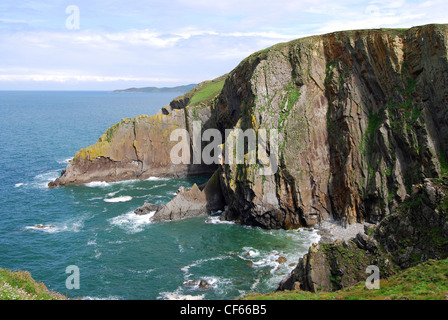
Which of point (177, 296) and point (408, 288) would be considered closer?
point (408, 288)

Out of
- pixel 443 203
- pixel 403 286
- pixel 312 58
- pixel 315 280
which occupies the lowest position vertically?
pixel 315 280

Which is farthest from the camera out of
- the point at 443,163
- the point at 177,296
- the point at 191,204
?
the point at 191,204

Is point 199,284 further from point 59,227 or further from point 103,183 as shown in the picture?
point 103,183

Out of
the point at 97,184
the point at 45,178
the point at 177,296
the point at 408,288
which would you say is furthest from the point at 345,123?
the point at 45,178

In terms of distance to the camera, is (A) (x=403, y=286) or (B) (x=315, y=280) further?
(B) (x=315, y=280)

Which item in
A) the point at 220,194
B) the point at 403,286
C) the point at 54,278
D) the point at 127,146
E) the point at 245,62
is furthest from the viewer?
the point at 127,146

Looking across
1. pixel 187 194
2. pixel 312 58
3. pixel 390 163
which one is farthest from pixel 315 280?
pixel 312 58

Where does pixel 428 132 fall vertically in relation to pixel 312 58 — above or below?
below

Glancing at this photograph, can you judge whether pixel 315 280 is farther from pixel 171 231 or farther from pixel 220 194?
pixel 220 194
